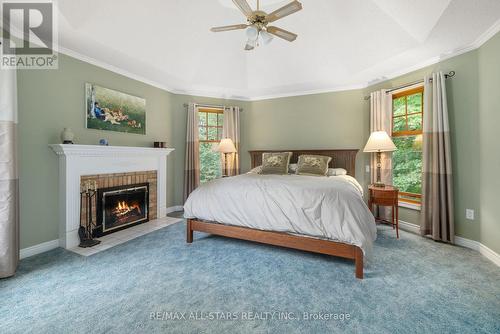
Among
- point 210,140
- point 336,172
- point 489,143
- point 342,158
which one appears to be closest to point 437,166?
point 489,143

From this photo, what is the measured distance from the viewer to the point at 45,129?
2641mm

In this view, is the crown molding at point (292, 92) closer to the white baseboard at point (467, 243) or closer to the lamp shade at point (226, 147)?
the lamp shade at point (226, 147)

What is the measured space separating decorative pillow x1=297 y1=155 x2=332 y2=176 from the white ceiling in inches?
60.9

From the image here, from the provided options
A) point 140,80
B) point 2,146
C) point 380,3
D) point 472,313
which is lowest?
point 472,313

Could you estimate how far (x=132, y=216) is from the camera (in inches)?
141

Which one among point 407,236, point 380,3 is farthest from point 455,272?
point 380,3

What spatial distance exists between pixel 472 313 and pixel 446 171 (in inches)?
74.2

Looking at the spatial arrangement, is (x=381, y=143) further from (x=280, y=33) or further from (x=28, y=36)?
(x=28, y=36)

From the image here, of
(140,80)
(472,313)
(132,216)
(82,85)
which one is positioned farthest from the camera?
(140,80)

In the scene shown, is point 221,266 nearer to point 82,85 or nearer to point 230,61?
point 82,85

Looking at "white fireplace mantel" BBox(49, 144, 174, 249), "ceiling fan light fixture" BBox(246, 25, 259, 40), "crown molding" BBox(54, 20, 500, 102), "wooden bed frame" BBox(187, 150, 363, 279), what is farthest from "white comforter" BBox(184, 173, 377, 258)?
"crown molding" BBox(54, 20, 500, 102)

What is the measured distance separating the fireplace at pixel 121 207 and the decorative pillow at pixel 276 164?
7.19 feet

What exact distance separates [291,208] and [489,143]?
2.46 meters

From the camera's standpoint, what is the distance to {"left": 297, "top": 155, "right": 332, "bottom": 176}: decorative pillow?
3.67 metres
